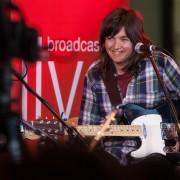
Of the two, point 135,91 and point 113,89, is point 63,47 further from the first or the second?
point 135,91

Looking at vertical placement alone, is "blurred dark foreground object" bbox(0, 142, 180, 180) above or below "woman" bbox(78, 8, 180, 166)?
below

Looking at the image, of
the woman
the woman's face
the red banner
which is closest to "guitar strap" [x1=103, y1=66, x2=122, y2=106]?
the woman

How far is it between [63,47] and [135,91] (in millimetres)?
677

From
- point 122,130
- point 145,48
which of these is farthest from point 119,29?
point 145,48

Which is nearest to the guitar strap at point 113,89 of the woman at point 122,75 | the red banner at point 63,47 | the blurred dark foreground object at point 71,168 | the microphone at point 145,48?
the woman at point 122,75

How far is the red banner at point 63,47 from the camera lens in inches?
154

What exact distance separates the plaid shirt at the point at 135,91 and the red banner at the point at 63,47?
224 mm

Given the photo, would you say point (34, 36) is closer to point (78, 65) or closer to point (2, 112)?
point (2, 112)

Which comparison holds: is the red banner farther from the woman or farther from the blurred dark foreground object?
the blurred dark foreground object

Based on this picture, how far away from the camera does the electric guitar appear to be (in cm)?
361

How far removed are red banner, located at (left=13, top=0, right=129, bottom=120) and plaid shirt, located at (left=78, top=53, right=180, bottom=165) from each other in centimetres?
22

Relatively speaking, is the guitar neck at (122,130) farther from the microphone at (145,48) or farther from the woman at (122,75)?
the microphone at (145,48)

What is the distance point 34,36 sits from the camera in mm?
1522

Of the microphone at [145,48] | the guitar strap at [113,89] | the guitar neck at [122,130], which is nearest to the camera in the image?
the microphone at [145,48]
